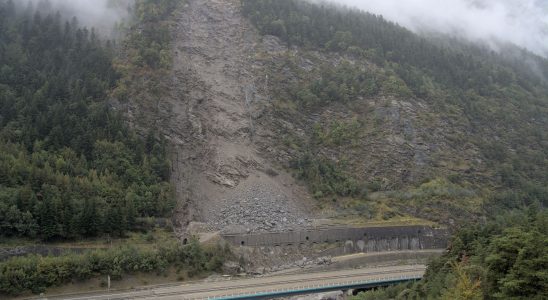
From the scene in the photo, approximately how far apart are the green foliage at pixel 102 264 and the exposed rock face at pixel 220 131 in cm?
921

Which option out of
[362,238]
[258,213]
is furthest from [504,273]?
[258,213]

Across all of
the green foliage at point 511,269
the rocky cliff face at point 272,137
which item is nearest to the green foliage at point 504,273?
the green foliage at point 511,269

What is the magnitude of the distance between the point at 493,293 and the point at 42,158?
46.9 meters

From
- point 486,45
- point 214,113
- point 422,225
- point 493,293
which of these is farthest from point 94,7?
point 486,45

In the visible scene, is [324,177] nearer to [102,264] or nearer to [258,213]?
[258,213]

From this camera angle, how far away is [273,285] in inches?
1896

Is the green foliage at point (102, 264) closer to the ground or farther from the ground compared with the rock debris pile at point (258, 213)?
closer to the ground

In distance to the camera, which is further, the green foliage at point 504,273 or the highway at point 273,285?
the highway at point 273,285

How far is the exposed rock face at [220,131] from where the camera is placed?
68312mm

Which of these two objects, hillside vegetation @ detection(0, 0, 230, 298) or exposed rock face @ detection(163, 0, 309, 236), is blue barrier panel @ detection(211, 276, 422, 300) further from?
exposed rock face @ detection(163, 0, 309, 236)

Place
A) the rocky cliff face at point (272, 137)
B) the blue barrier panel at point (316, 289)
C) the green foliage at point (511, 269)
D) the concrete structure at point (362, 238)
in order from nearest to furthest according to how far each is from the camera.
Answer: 1. the green foliage at point (511, 269)
2. the blue barrier panel at point (316, 289)
3. the concrete structure at point (362, 238)
4. the rocky cliff face at point (272, 137)

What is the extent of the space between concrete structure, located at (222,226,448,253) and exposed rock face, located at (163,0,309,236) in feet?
7.70

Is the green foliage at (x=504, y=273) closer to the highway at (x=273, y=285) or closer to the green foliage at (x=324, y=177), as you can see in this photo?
the highway at (x=273, y=285)

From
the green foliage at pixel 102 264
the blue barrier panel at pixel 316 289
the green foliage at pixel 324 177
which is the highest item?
the green foliage at pixel 324 177
